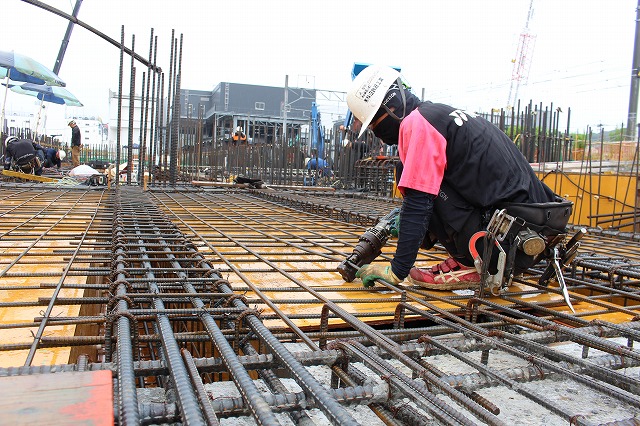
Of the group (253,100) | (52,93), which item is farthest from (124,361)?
(253,100)

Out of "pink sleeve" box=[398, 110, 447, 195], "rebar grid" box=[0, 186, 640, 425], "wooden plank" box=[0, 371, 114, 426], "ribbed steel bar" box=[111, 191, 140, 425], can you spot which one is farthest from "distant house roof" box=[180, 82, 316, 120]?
"wooden plank" box=[0, 371, 114, 426]

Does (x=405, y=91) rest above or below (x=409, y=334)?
above

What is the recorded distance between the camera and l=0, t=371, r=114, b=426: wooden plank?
888 mm

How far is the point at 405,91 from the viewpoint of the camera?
2730mm

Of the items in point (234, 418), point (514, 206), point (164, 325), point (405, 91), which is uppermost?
point (405, 91)

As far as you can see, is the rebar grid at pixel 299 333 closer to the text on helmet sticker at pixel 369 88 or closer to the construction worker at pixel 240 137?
the text on helmet sticker at pixel 369 88

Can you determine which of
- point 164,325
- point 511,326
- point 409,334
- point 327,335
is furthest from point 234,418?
point 511,326

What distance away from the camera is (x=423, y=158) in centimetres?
243

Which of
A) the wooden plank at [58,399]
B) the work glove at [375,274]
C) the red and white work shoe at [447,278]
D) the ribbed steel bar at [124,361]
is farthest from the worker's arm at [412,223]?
the wooden plank at [58,399]

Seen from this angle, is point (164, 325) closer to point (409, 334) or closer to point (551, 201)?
point (409, 334)

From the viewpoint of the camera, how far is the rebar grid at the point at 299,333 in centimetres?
124

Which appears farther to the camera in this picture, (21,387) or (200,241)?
(200,241)

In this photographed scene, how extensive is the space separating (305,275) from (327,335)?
1.24 m

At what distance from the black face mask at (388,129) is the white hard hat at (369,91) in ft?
0.25
